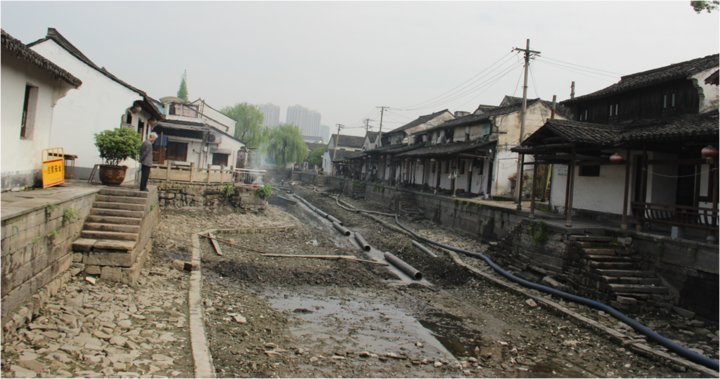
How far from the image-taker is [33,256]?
597cm

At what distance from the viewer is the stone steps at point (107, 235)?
8328mm

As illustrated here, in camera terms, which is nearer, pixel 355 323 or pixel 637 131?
pixel 355 323

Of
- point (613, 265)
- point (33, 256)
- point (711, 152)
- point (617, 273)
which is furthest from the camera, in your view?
point (613, 265)

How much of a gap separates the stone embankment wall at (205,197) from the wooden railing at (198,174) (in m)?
0.30

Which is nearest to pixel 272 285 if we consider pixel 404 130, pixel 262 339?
pixel 262 339

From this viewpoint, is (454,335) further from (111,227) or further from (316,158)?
(316,158)

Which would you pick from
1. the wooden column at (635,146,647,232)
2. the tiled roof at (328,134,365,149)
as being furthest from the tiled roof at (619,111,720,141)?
the tiled roof at (328,134,365,149)

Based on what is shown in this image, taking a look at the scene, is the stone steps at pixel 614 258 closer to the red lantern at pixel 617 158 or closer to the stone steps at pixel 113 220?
the red lantern at pixel 617 158

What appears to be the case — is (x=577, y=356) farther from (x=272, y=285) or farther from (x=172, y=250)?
(x=172, y=250)

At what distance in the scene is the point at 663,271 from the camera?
10.1 metres

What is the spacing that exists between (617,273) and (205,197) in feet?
56.2

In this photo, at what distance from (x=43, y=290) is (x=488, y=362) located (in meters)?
7.52

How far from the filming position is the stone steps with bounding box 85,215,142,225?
8859 millimetres

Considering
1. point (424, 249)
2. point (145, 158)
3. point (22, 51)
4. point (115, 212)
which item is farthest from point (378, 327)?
point (22, 51)
